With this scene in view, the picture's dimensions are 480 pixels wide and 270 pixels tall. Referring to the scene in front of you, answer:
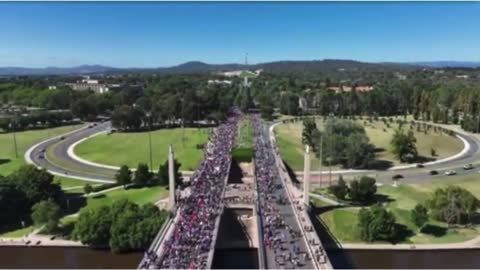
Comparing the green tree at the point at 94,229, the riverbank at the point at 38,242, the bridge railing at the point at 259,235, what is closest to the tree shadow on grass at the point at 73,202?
the riverbank at the point at 38,242

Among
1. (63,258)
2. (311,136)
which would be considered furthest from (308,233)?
(311,136)

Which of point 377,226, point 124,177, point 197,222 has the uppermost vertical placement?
point 197,222

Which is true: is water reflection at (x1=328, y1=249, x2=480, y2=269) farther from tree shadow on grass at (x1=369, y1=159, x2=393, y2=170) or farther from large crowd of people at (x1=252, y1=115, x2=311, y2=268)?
tree shadow on grass at (x1=369, y1=159, x2=393, y2=170)

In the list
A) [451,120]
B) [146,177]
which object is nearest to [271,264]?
[146,177]

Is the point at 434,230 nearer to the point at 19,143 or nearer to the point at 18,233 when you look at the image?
the point at 18,233

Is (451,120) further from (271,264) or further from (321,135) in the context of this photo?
(271,264)

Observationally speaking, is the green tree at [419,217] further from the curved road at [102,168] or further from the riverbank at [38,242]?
the riverbank at [38,242]
